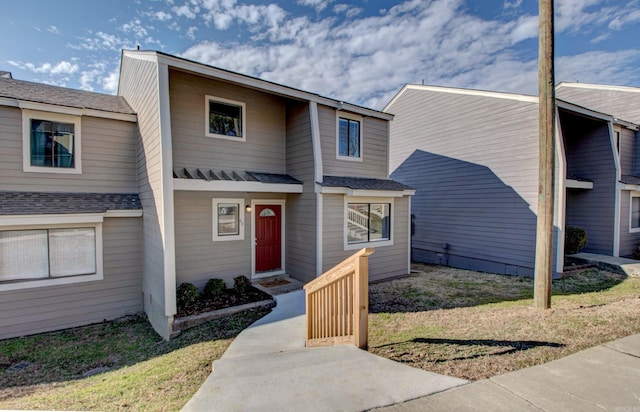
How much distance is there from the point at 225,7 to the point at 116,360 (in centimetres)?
950

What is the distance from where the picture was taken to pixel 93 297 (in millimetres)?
7492

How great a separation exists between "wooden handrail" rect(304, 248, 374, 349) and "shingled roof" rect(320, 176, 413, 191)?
4.05 m

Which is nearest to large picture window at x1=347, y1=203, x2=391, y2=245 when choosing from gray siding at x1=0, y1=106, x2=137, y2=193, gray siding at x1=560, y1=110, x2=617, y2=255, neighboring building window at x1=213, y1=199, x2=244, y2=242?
neighboring building window at x1=213, y1=199, x2=244, y2=242

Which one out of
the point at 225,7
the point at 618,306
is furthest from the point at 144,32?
the point at 618,306

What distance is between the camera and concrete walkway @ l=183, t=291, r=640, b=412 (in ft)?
8.46

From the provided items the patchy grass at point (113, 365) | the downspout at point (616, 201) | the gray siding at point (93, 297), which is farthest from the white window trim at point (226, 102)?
the downspout at point (616, 201)

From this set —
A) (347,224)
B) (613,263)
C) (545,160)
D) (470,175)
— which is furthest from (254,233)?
(613,263)

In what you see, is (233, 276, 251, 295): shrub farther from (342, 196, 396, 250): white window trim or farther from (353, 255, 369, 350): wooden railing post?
(353, 255, 369, 350): wooden railing post

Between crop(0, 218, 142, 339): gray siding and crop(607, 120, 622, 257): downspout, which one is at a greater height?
crop(607, 120, 622, 257): downspout

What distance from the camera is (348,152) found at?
31.3 feet

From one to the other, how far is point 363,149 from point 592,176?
9.31 metres

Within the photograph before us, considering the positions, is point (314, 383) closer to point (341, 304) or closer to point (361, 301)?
point (361, 301)

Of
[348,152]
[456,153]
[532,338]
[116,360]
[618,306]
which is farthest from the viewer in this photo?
[456,153]

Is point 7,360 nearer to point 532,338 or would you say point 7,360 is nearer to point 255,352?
point 255,352
